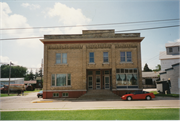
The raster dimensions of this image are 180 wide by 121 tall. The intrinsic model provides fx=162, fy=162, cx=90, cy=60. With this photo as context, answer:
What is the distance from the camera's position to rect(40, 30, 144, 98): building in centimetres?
2661

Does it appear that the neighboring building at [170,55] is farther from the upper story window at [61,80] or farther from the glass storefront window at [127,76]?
the upper story window at [61,80]

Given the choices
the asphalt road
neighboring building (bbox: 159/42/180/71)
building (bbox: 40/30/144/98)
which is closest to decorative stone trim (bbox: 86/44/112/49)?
building (bbox: 40/30/144/98)

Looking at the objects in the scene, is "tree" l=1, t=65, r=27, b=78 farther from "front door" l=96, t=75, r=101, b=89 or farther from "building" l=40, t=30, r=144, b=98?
"front door" l=96, t=75, r=101, b=89

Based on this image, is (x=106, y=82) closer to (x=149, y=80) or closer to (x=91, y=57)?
(x=91, y=57)

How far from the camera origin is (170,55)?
4831 centimetres

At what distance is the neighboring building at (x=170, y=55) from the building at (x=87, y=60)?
26.1m

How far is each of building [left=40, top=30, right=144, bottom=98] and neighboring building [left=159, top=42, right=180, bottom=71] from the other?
2608 centimetres

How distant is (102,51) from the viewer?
1073 inches

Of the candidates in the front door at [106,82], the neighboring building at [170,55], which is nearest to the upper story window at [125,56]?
the front door at [106,82]

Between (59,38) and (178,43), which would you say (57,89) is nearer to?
(59,38)

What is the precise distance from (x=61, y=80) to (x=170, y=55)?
36014 mm

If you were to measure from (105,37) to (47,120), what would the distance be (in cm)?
1865

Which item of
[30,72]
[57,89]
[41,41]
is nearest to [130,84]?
[57,89]

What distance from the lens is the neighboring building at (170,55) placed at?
47.1 m
